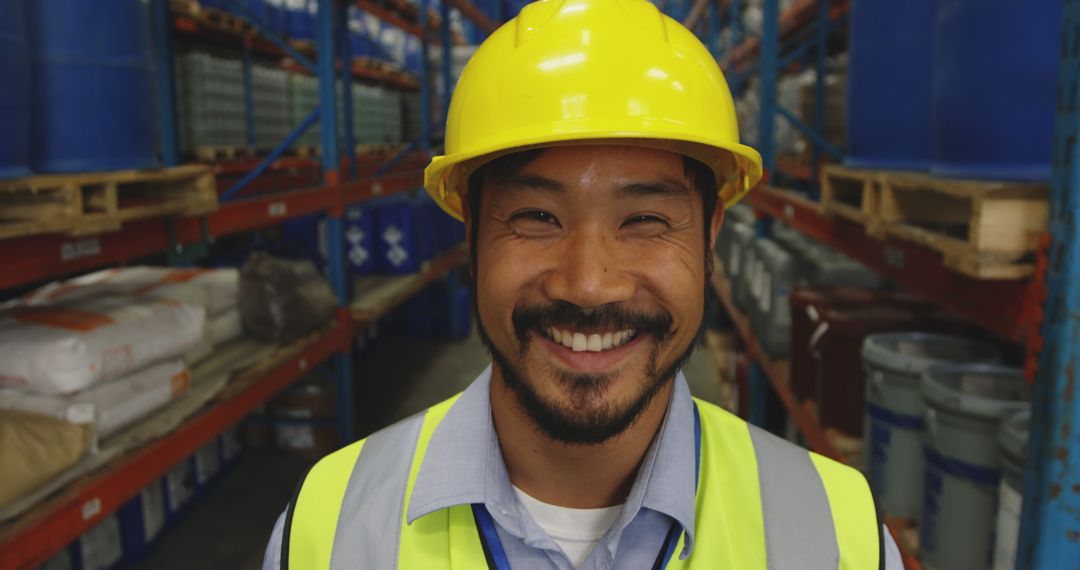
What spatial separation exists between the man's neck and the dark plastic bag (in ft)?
10.9

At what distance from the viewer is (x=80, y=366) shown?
2.66 m

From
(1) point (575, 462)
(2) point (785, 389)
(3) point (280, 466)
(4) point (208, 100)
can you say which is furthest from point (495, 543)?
(4) point (208, 100)

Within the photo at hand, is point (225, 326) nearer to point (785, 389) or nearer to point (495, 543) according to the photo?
point (785, 389)

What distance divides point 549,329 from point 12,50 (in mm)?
1870

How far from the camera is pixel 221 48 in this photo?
7402 millimetres

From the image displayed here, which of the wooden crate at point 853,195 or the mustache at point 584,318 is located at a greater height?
the wooden crate at point 853,195

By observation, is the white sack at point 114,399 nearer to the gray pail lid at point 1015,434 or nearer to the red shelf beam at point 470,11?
the gray pail lid at point 1015,434

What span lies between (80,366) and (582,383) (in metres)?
2.18

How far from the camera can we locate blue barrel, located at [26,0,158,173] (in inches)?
94.9

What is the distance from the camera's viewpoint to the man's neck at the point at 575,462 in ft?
4.22

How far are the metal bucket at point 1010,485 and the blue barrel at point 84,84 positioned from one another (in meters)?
2.71

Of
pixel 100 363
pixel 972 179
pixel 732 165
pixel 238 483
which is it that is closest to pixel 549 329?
pixel 732 165

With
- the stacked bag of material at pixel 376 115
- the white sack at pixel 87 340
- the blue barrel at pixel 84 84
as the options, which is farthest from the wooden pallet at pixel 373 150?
the blue barrel at pixel 84 84

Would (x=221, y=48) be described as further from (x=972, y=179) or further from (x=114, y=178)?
(x=972, y=179)
